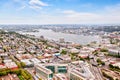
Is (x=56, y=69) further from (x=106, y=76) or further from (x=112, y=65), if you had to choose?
(x=112, y=65)

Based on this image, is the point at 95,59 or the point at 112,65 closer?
the point at 112,65

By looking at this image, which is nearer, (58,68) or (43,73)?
(43,73)

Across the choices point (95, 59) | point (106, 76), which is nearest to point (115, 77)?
point (106, 76)

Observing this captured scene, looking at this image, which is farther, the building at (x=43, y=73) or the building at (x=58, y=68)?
the building at (x=58, y=68)

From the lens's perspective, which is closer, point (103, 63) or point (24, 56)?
point (103, 63)

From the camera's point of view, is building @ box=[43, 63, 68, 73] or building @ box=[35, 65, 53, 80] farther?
building @ box=[43, 63, 68, 73]

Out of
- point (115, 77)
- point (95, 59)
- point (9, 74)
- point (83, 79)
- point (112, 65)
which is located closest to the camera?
point (83, 79)

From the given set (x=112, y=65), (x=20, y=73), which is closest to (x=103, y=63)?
(x=112, y=65)

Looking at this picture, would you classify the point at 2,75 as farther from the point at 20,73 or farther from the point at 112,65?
the point at 112,65

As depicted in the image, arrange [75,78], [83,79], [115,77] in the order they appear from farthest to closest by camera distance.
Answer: [115,77] → [75,78] → [83,79]
